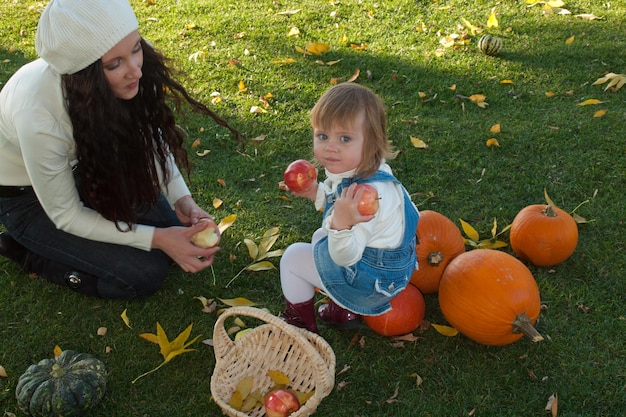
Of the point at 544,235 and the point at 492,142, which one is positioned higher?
the point at 544,235

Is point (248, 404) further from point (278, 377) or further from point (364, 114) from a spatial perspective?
point (364, 114)

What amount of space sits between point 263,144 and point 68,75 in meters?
2.12

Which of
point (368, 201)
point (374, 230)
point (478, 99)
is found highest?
point (368, 201)

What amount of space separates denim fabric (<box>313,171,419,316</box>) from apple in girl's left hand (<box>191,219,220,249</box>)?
1.82 feet

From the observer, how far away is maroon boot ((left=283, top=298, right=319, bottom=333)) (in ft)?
10.3

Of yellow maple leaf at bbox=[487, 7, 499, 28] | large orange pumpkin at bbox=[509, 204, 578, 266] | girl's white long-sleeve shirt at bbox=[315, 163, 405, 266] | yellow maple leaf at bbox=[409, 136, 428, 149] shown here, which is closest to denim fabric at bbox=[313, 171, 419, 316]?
girl's white long-sleeve shirt at bbox=[315, 163, 405, 266]

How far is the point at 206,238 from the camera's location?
10.5 ft

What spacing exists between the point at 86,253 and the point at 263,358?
3.68ft

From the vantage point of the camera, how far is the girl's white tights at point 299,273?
3055mm

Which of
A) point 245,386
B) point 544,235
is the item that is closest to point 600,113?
point 544,235

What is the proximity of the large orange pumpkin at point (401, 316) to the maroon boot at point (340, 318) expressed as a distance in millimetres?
63

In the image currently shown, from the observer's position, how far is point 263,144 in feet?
15.9

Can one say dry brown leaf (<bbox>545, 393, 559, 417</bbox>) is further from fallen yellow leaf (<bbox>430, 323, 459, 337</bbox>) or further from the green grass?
fallen yellow leaf (<bbox>430, 323, 459, 337</bbox>)

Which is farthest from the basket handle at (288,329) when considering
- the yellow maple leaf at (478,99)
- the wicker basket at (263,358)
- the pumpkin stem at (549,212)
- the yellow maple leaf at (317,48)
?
the yellow maple leaf at (317,48)
